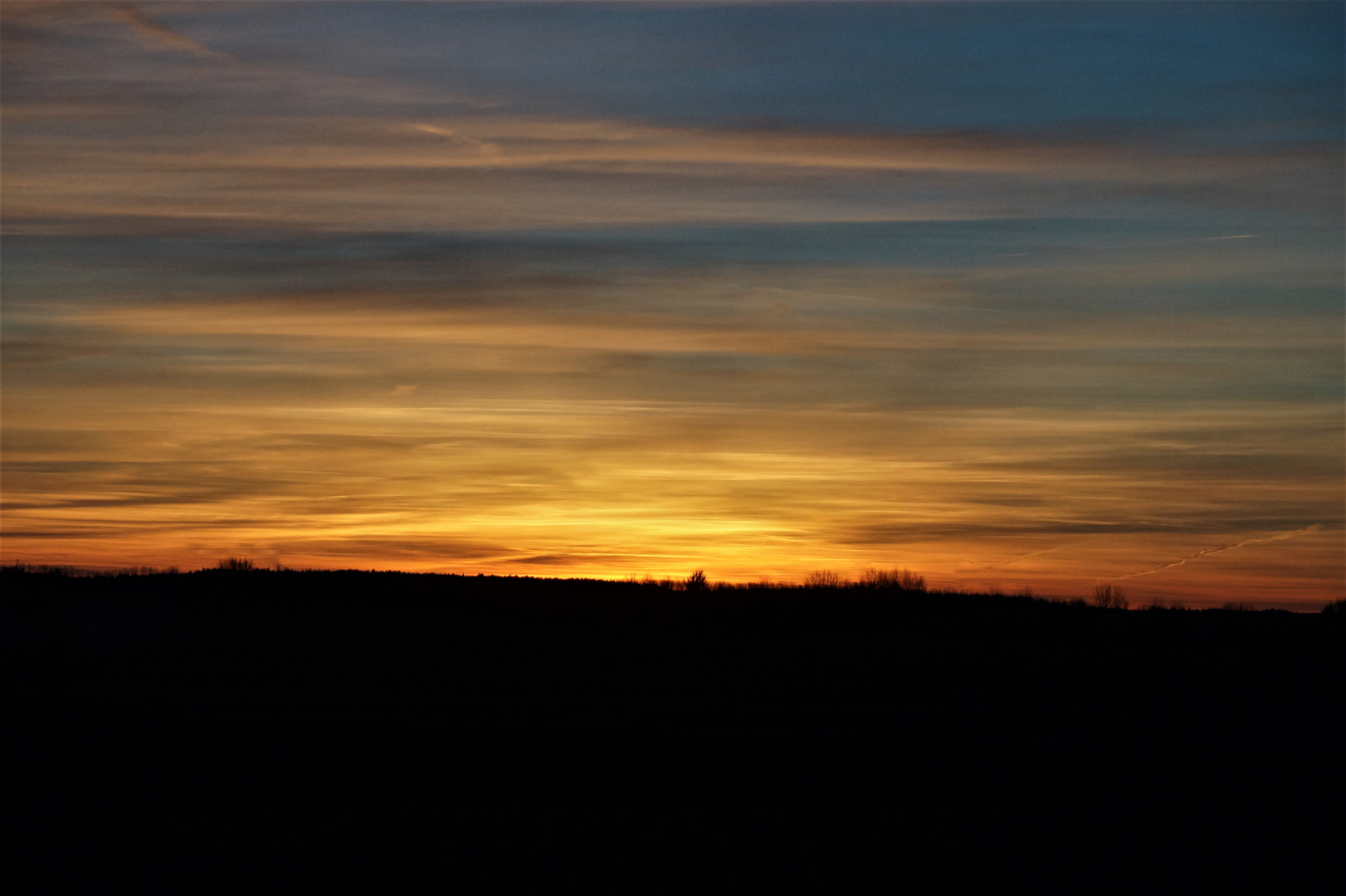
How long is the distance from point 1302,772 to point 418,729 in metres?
9.50

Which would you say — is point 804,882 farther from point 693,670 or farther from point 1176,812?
point 693,670

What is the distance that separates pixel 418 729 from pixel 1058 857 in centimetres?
728

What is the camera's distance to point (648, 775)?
13047mm

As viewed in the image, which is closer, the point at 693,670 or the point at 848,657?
the point at 693,670

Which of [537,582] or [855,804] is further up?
[537,582]

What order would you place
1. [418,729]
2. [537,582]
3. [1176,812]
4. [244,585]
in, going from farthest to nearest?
1. [537,582]
2. [244,585]
3. [418,729]
4. [1176,812]

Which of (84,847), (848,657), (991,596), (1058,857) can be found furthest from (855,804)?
(991,596)

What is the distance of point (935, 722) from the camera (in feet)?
54.8

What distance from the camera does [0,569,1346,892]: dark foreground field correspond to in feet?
33.9

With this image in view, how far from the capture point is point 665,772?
13.1 meters

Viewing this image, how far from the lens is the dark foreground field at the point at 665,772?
10.3 m

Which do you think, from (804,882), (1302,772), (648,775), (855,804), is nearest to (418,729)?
(648,775)

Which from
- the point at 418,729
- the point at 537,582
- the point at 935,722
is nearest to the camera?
the point at 418,729

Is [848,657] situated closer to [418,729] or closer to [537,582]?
[418,729]
